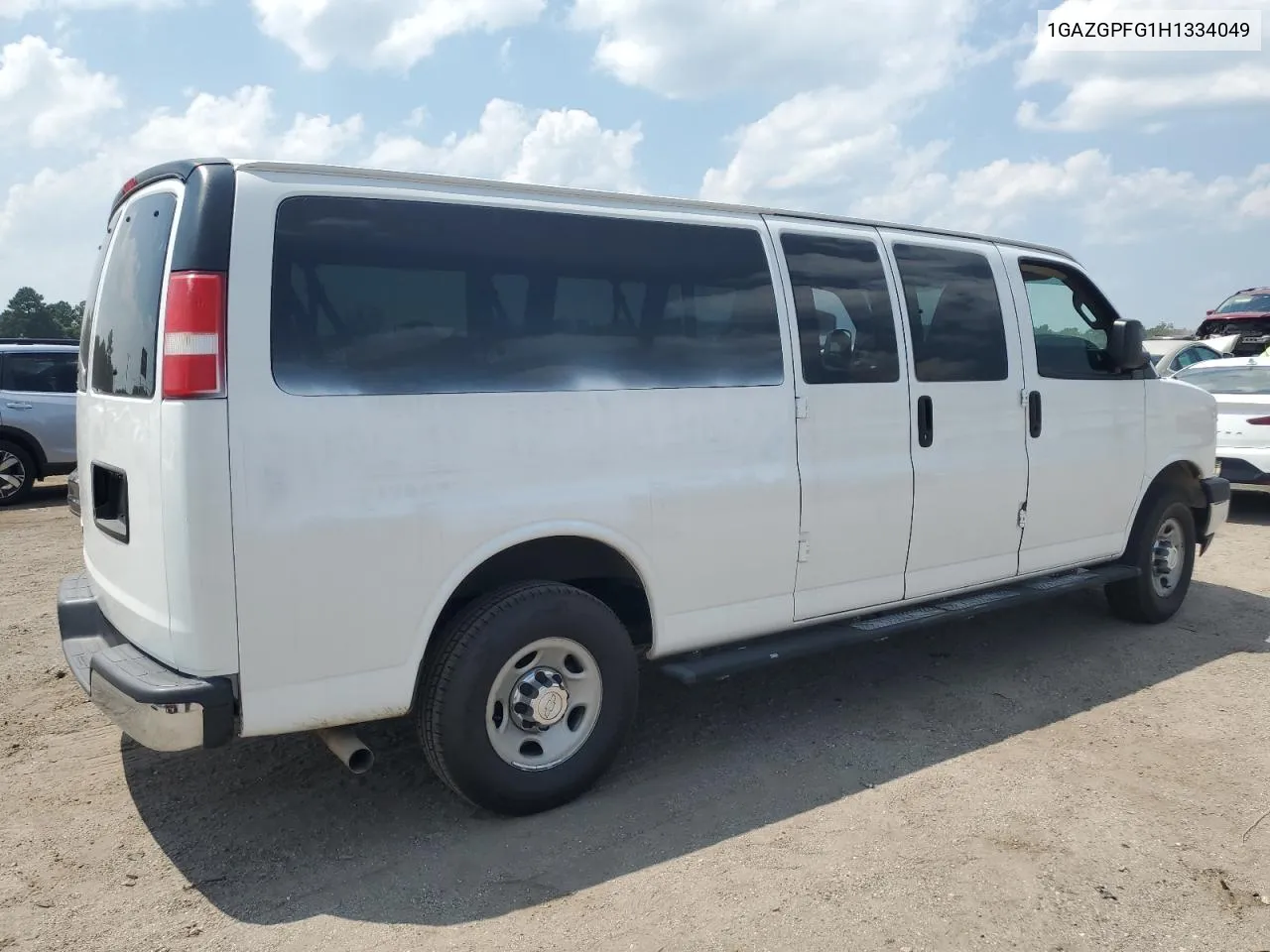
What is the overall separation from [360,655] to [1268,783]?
357cm

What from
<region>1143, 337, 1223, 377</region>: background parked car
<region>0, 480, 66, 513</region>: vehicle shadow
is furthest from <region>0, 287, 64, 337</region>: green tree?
<region>1143, 337, 1223, 377</region>: background parked car

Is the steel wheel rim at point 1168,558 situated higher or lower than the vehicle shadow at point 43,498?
higher

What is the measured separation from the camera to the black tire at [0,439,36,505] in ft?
37.8

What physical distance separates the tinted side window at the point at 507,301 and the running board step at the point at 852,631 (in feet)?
3.70

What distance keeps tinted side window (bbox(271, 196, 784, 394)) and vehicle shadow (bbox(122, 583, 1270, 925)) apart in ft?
5.20

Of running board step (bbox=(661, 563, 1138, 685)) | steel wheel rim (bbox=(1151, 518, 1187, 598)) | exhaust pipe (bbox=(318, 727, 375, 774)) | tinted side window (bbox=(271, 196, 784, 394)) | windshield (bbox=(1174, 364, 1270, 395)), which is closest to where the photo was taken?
tinted side window (bbox=(271, 196, 784, 394))

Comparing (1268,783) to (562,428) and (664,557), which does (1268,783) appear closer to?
(664,557)

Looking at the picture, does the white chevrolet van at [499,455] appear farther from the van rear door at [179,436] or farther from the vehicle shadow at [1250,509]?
the vehicle shadow at [1250,509]

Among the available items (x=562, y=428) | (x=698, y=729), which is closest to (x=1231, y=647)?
(x=698, y=729)

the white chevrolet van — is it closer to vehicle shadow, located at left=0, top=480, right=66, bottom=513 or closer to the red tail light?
the red tail light

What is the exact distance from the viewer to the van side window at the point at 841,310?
444 centimetres

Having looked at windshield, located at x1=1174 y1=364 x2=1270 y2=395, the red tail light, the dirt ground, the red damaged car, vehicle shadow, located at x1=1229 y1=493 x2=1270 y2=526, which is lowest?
the dirt ground

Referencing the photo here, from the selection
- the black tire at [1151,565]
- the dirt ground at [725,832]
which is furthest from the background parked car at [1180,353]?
the dirt ground at [725,832]

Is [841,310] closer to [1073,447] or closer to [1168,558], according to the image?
[1073,447]
